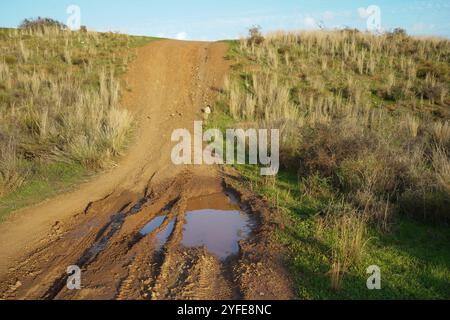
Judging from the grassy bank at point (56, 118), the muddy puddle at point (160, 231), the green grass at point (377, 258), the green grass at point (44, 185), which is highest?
the grassy bank at point (56, 118)

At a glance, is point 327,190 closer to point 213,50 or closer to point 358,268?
point 358,268

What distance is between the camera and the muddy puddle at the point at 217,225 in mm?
6324

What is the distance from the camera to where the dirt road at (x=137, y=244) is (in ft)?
16.4

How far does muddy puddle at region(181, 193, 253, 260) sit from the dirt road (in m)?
0.09

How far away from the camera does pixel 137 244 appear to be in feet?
20.1

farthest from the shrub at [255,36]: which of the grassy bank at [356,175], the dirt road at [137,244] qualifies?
the dirt road at [137,244]

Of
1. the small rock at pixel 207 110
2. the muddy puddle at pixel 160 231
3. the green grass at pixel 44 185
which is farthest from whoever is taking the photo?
the small rock at pixel 207 110

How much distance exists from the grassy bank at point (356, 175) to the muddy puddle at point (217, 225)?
0.68m

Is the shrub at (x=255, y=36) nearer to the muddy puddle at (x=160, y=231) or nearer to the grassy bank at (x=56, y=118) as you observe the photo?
the grassy bank at (x=56, y=118)

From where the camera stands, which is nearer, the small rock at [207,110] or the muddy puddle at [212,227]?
the muddy puddle at [212,227]

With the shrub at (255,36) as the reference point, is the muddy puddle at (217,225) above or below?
below

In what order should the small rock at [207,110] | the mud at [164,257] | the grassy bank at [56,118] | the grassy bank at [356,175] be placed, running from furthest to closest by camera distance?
the small rock at [207,110] → the grassy bank at [56,118] → the grassy bank at [356,175] → the mud at [164,257]

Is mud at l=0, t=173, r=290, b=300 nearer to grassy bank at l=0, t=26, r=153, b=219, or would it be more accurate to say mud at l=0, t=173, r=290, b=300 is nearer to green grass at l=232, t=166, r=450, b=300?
green grass at l=232, t=166, r=450, b=300
